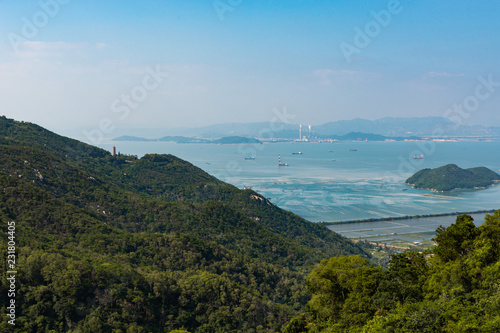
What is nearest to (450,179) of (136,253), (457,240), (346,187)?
(346,187)

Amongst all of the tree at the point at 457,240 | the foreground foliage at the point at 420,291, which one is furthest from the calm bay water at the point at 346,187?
the foreground foliage at the point at 420,291

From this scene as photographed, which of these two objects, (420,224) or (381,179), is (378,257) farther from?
(381,179)

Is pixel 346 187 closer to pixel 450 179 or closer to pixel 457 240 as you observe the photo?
pixel 450 179

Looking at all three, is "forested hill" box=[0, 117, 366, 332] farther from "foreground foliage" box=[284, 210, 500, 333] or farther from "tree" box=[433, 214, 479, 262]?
"tree" box=[433, 214, 479, 262]

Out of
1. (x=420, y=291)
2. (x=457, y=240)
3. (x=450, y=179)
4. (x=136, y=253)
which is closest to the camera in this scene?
(x=420, y=291)

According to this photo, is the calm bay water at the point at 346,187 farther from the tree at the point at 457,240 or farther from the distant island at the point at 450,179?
the tree at the point at 457,240
